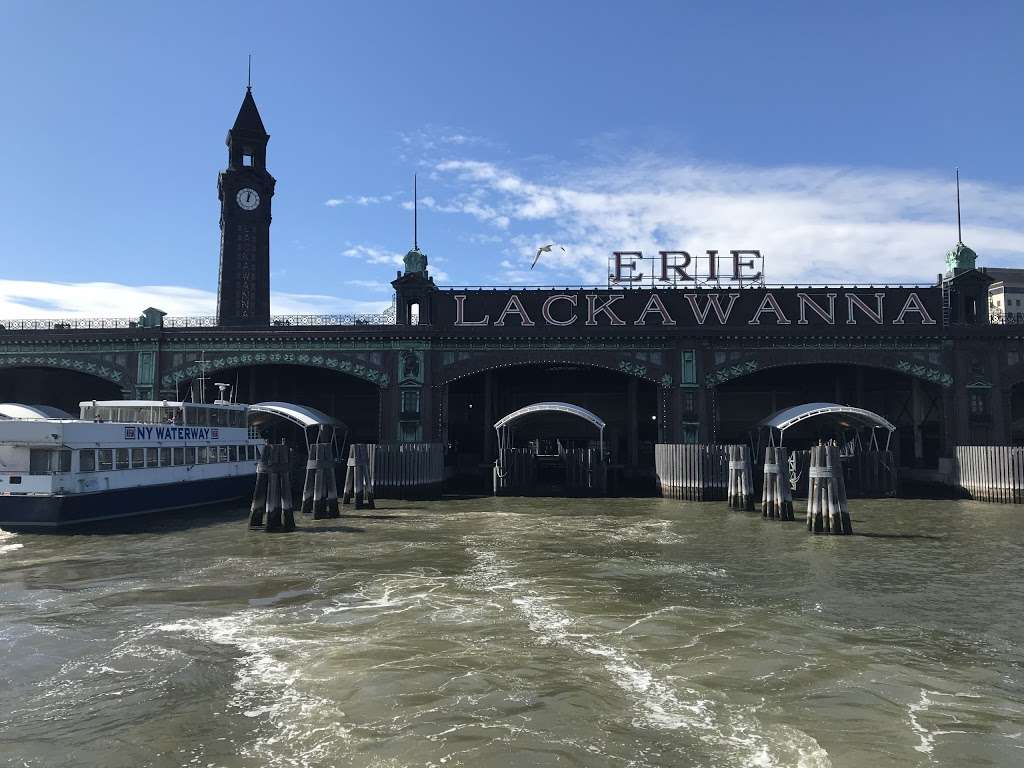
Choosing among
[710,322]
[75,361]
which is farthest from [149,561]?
[710,322]

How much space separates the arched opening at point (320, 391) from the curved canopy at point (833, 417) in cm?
2812

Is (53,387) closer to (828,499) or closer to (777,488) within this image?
(777,488)

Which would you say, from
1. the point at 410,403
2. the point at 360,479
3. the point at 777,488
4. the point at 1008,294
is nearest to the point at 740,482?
the point at 777,488

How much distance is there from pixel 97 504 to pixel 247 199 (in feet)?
166

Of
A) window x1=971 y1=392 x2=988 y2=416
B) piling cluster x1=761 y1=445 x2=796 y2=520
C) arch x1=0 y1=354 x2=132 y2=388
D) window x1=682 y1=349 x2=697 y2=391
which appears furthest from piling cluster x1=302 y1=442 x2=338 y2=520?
window x1=971 y1=392 x2=988 y2=416

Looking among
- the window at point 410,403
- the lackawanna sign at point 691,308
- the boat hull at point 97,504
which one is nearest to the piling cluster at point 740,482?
the lackawanna sign at point 691,308

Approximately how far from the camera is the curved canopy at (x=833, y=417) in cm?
3768

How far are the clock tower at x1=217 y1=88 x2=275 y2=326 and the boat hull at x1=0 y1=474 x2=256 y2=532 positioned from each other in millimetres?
35128

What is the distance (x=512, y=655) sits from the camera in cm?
1216

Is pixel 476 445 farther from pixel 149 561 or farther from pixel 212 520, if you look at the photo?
pixel 149 561

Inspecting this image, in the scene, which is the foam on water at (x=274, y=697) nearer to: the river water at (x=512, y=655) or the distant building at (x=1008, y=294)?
the river water at (x=512, y=655)

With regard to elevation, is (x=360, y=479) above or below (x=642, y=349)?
below

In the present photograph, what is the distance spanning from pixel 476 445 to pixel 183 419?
2548 centimetres

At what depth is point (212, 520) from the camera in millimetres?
29641
